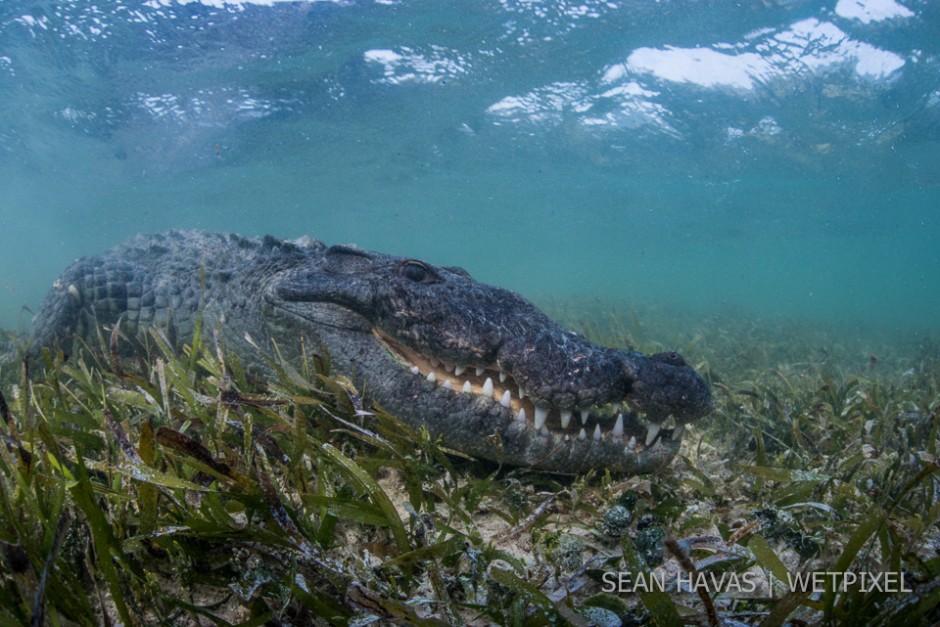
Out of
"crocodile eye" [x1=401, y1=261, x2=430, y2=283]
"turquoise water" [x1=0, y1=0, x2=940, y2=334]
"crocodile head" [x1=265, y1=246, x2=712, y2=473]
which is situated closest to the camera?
"crocodile head" [x1=265, y1=246, x2=712, y2=473]

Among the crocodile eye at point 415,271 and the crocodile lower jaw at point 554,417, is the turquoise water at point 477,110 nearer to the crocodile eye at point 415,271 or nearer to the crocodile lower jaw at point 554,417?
the crocodile eye at point 415,271

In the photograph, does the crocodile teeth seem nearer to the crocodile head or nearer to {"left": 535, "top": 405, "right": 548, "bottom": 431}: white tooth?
the crocodile head

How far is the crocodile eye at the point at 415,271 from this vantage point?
2863 mm

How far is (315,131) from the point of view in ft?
69.9

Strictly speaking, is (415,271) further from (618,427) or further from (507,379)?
(618,427)

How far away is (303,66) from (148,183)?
20569mm

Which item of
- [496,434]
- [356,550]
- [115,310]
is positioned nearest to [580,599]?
[356,550]

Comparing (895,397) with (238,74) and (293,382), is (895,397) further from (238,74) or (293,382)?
(238,74)

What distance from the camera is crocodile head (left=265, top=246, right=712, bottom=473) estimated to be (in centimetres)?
212

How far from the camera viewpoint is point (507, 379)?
2.34 metres

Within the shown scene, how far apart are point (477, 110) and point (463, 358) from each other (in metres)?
19.9

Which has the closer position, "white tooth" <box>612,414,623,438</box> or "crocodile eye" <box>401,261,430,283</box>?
"white tooth" <box>612,414,623,438</box>

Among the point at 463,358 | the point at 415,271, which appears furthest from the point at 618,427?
the point at 415,271

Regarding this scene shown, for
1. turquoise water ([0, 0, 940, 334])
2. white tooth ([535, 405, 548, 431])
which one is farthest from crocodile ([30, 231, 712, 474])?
turquoise water ([0, 0, 940, 334])
